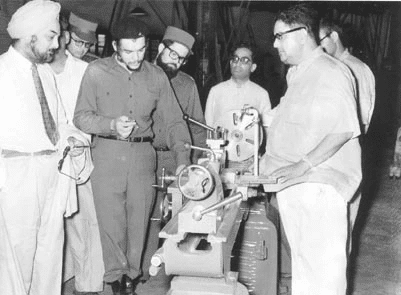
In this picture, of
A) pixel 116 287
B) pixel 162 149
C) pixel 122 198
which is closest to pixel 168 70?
pixel 162 149

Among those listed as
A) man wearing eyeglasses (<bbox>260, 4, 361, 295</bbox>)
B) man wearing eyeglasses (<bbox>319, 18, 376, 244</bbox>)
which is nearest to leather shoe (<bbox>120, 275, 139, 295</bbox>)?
man wearing eyeglasses (<bbox>260, 4, 361, 295</bbox>)

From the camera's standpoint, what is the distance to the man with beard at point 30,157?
8.01ft

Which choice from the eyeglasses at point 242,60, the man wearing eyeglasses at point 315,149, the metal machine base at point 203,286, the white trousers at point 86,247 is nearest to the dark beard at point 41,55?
the white trousers at point 86,247

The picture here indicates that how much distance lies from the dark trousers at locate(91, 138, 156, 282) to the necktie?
0.34m

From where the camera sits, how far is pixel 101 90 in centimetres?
287

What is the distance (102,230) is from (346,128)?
51.6 inches

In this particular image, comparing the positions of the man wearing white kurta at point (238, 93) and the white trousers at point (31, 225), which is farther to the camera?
the man wearing white kurta at point (238, 93)

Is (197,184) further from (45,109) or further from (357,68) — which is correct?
(357,68)

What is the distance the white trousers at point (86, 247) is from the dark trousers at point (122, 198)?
15 cm

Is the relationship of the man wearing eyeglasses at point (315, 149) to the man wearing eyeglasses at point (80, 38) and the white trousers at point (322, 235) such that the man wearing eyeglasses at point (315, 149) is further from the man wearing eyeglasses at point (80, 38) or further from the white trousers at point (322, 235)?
the man wearing eyeglasses at point (80, 38)

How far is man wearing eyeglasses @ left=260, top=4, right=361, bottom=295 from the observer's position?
2.20 metres

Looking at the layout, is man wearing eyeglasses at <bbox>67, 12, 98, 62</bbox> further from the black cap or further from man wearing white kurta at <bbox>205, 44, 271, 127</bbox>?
man wearing white kurta at <bbox>205, 44, 271, 127</bbox>

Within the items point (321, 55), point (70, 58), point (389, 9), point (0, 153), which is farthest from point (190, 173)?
point (389, 9)

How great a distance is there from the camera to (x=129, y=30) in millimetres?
2764
